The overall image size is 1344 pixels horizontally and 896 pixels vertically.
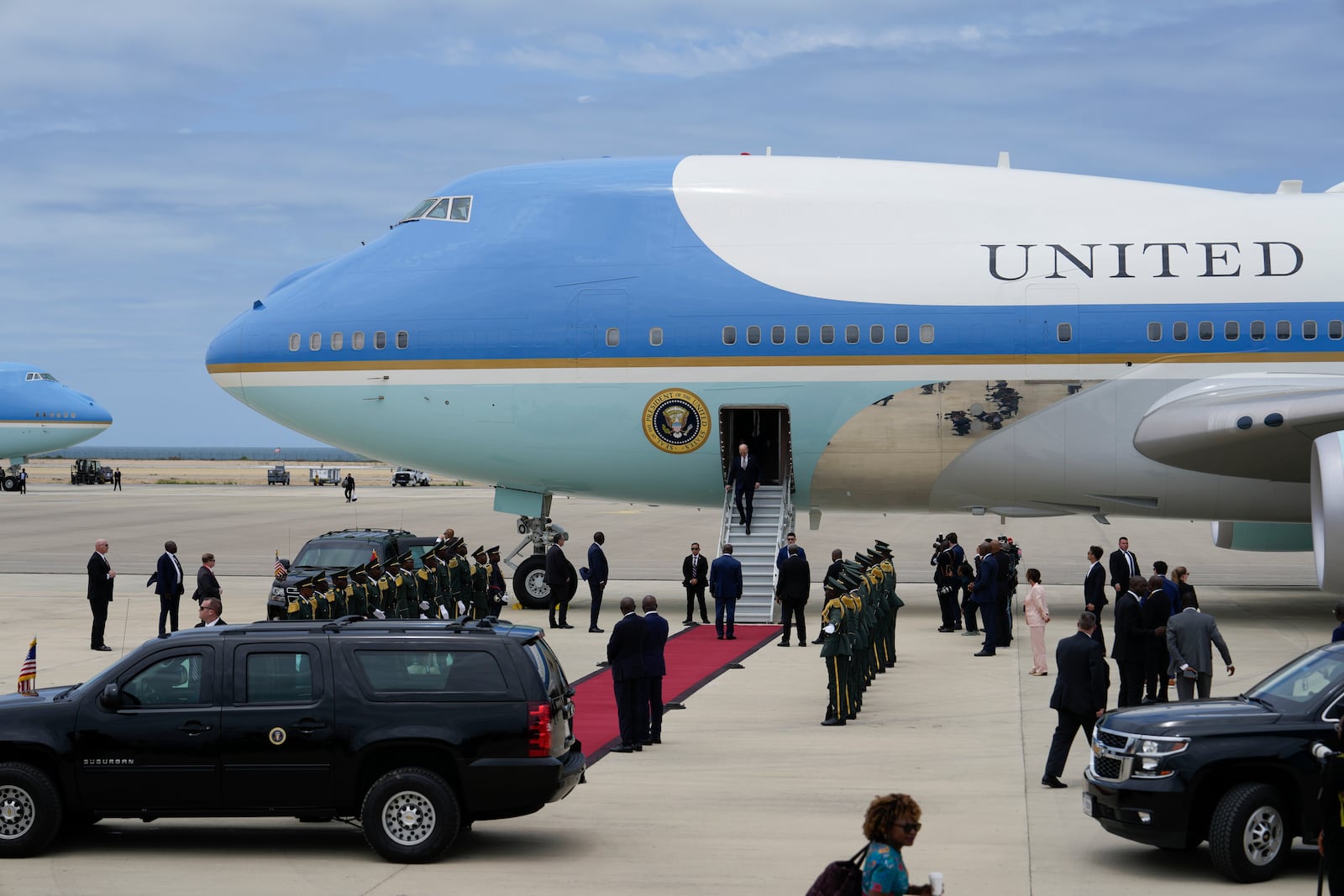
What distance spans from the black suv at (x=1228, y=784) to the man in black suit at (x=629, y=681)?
533 centimetres

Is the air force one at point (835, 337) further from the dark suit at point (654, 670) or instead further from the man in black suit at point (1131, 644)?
the dark suit at point (654, 670)

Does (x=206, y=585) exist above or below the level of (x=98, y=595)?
above

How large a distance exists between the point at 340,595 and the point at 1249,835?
12368mm

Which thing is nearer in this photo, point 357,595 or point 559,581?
point 357,595

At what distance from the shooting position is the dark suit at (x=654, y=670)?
14.9m

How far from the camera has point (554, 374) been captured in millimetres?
25000

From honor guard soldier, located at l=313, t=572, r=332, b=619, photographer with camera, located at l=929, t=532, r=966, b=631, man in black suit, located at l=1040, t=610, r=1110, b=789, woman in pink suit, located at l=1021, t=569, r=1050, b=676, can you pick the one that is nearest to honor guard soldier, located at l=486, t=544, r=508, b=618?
honor guard soldier, located at l=313, t=572, r=332, b=619

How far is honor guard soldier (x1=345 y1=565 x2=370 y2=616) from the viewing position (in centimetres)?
1942

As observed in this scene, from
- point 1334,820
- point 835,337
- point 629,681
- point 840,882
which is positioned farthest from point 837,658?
point 835,337

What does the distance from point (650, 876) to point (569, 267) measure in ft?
53.4

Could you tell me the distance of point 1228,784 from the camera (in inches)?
405

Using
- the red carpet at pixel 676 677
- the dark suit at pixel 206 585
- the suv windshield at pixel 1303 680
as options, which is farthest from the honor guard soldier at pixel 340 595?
the suv windshield at pixel 1303 680

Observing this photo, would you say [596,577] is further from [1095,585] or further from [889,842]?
[889,842]

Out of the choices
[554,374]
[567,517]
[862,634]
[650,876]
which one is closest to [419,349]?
[554,374]
